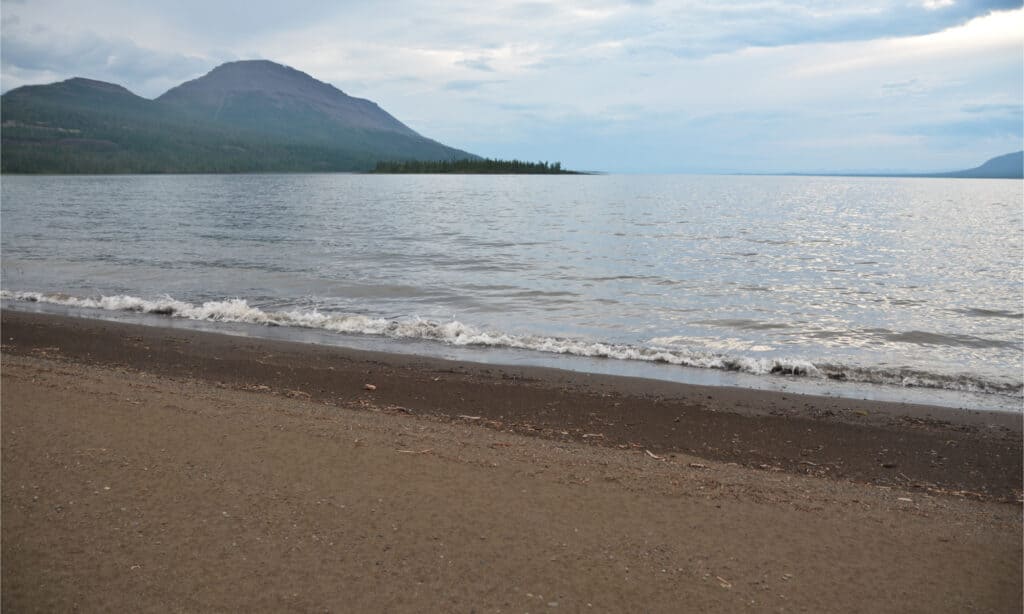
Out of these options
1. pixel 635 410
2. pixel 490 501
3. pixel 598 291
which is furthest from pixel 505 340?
pixel 490 501

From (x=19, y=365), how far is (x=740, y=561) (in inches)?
383

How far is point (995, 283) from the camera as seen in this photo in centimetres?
2125

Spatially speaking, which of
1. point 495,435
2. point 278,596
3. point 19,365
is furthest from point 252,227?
point 278,596

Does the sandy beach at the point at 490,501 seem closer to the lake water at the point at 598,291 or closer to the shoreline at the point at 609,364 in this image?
the shoreline at the point at 609,364

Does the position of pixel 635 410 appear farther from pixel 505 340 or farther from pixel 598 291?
pixel 598 291

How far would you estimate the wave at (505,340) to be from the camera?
10.6m

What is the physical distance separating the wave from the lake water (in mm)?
43

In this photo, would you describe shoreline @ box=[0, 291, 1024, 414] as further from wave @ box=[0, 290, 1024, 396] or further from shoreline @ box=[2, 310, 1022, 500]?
shoreline @ box=[2, 310, 1022, 500]

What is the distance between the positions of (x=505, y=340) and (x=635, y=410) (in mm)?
4707

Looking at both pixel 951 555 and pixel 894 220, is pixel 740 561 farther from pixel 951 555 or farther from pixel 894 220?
pixel 894 220

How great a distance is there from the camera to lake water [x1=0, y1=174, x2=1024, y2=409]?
11930mm

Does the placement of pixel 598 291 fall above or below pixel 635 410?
above

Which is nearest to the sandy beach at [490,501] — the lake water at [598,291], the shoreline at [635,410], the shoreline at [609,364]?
the shoreline at [635,410]

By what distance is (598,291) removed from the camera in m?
18.6
